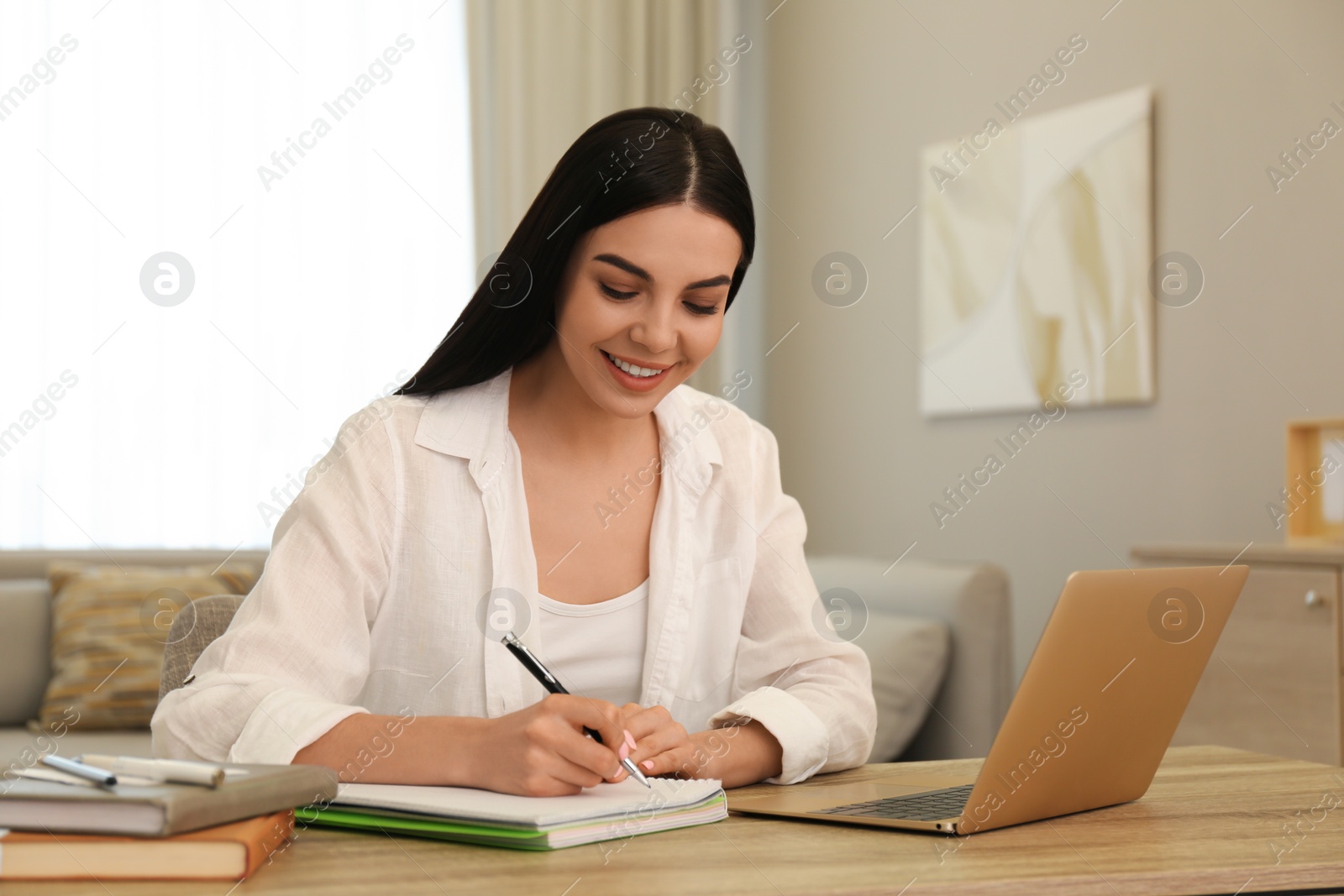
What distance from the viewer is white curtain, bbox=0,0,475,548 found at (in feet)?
12.9

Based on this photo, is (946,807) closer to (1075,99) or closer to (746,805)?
(746,805)

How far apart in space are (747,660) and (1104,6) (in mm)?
2676

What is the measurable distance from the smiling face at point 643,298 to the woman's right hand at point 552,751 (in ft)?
1.60

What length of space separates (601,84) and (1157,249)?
89.7 inches

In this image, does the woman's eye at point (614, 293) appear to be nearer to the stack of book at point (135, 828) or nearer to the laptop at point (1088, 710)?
the laptop at point (1088, 710)

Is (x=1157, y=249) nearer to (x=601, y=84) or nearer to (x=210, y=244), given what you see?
(x=601, y=84)

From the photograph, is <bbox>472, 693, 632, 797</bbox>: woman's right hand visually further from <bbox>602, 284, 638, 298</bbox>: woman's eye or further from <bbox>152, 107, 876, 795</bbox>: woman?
<bbox>602, 284, 638, 298</bbox>: woman's eye

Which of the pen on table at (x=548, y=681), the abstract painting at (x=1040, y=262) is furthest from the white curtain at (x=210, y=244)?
the pen on table at (x=548, y=681)

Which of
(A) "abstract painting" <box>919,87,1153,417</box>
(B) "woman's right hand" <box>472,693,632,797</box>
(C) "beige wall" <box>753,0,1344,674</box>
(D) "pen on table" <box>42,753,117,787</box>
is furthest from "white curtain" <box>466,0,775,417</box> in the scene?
(D) "pen on table" <box>42,753,117,787</box>

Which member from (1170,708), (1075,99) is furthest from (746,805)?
(1075,99)

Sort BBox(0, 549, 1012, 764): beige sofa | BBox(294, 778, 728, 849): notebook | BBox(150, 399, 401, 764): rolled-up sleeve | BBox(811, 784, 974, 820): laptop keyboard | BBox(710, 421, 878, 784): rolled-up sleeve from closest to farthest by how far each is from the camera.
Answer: BBox(294, 778, 728, 849): notebook, BBox(811, 784, 974, 820): laptop keyboard, BBox(150, 399, 401, 764): rolled-up sleeve, BBox(710, 421, 878, 784): rolled-up sleeve, BBox(0, 549, 1012, 764): beige sofa

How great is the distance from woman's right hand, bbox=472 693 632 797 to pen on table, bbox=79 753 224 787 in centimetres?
24

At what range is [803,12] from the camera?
16.0ft

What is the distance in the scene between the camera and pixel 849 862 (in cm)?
86
